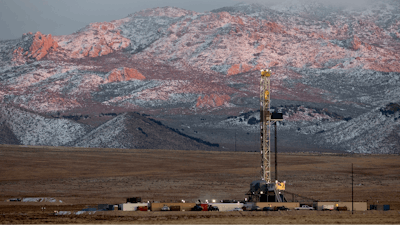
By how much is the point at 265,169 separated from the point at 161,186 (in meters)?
33.2

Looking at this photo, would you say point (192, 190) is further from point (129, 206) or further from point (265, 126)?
point (129, 206)

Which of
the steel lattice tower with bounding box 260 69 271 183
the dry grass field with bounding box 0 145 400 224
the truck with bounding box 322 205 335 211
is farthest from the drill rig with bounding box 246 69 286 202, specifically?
the dry grass field with bounding box 0 145 400 224

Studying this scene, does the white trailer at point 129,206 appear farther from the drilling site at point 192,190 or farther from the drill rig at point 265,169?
the drill rig at point 265,169

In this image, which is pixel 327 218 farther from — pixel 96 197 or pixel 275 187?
pixel 96 197

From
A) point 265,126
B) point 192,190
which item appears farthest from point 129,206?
point 192,190

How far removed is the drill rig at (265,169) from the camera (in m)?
60.8

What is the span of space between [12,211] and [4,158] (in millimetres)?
93381

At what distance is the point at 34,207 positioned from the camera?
63.2 metres

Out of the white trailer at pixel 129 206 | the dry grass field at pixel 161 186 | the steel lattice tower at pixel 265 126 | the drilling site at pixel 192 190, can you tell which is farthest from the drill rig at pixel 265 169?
the white trailer at pixel 129 206

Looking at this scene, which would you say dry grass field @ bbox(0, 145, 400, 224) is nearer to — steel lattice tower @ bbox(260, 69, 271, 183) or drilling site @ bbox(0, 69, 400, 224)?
drilling site @ bbox(0, 69, 400, 224)

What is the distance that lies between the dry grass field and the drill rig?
4552 millimetres

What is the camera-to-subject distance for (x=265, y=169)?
62.7 metres

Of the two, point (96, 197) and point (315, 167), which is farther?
point (315, 167)

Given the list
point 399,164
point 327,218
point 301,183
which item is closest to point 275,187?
point 327,218
